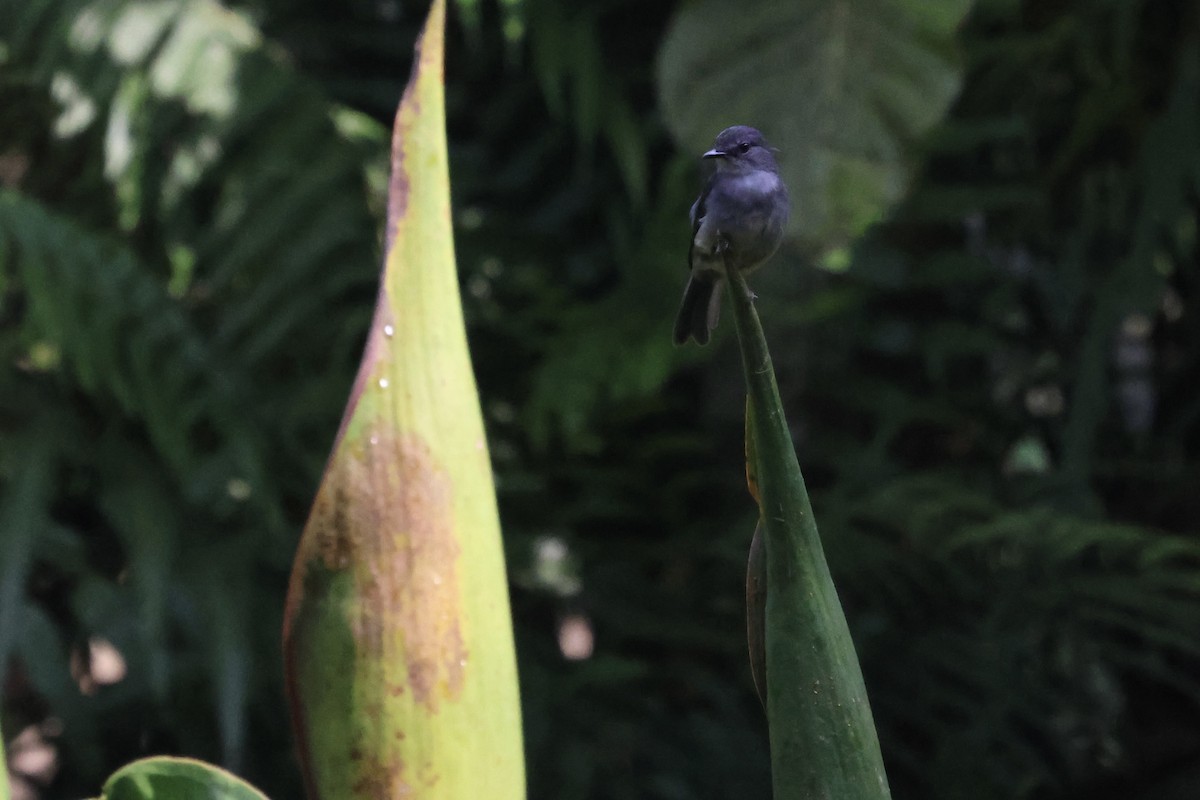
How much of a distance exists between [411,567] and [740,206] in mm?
116

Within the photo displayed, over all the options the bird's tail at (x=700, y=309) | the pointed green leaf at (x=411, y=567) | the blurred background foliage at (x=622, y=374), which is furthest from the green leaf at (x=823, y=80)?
the pointed green leaf at (x=411, y=567)

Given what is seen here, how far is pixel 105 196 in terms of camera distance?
1.45 metres

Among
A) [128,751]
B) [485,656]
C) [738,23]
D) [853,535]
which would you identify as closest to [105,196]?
[128,751]

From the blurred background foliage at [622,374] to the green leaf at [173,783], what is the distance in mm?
788

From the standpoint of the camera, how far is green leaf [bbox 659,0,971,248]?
89 cm

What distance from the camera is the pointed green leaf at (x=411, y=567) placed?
0.24m

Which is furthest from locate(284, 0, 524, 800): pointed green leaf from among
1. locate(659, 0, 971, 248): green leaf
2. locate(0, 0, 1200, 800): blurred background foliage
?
locate(0, 0, 1200, 800): blurred background foliage

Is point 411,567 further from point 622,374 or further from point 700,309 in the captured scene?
point 622,374

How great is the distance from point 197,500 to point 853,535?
0.63 m

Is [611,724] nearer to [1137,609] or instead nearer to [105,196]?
[1137,609]

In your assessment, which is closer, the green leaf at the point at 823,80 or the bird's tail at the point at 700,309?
the bird's tail at the point at 700,309

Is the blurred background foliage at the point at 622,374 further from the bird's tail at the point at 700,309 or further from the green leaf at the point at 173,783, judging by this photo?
the green leaf at the point at 173,783

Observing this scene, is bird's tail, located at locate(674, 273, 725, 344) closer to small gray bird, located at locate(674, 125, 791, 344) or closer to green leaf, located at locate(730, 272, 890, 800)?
small gray bird, located at locate(674, 125, 791, 344)

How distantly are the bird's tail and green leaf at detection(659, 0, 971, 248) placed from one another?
516 millimetres
